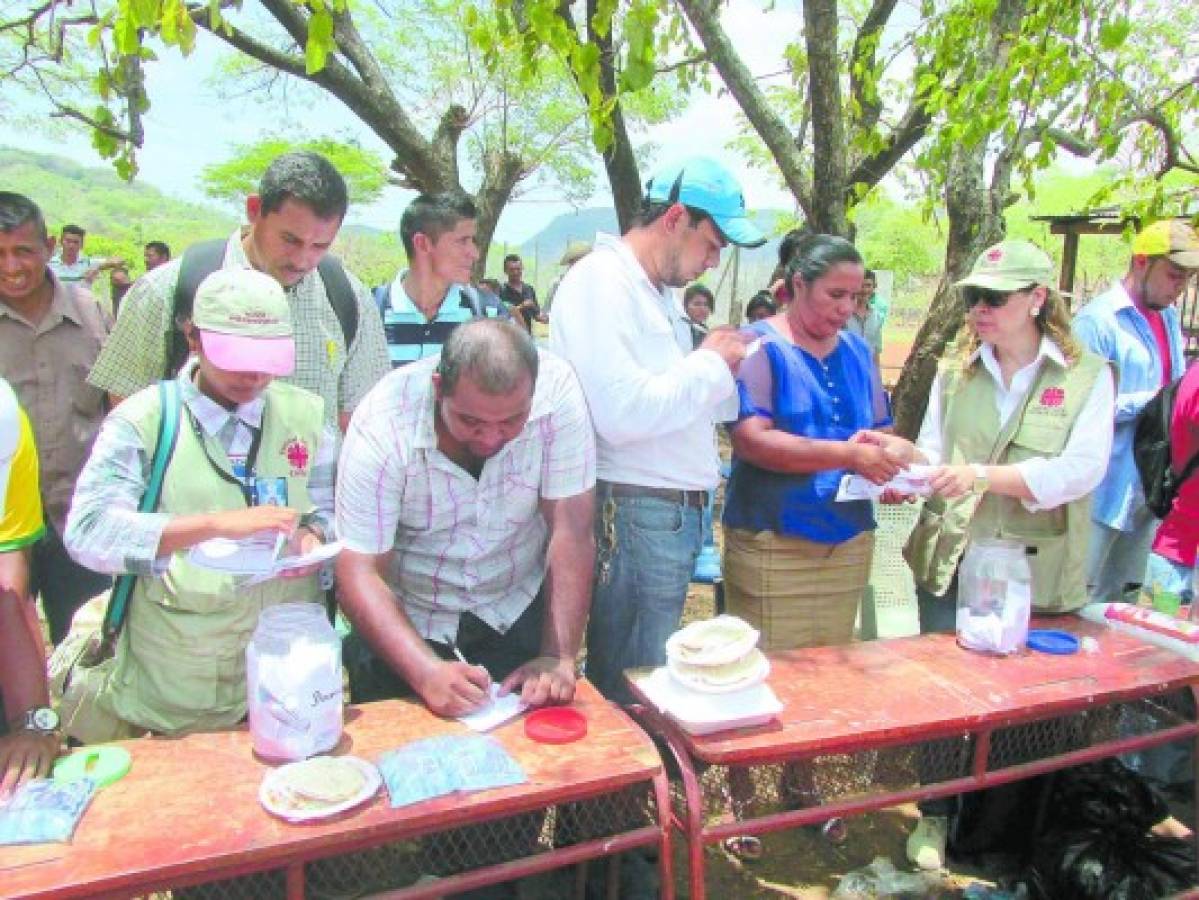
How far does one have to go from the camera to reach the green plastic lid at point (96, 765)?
1.69 m

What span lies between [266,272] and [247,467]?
0.78 m

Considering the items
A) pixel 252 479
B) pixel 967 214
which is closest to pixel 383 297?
pixel 252 479

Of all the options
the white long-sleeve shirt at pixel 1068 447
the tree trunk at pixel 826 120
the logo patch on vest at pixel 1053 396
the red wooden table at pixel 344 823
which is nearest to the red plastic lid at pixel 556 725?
the red wooden table at pixel 344 823

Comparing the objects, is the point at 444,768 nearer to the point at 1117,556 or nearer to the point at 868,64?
the point at 1117,556

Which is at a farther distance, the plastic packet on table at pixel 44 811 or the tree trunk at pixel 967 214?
the tree trunk at pixel 967 214

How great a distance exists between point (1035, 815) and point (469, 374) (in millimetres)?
2212

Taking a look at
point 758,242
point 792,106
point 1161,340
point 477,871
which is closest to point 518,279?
point 792,106

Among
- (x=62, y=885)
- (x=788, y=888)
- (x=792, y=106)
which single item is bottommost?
(x=788, y=888)

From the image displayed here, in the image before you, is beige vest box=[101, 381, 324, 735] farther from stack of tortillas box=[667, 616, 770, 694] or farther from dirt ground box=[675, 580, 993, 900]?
dirt ground box=[675, 580, 993, 900]

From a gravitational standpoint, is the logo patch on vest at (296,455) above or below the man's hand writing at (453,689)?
above

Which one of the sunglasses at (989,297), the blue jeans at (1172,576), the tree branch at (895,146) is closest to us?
Answer: the sunglasses at (989,297)

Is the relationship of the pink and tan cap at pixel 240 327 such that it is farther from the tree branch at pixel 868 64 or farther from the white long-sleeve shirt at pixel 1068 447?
the tree branch at pixel 868 64

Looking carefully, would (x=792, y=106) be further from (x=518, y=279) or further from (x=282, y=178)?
(x=282, y=178)

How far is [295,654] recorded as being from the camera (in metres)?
1.71
